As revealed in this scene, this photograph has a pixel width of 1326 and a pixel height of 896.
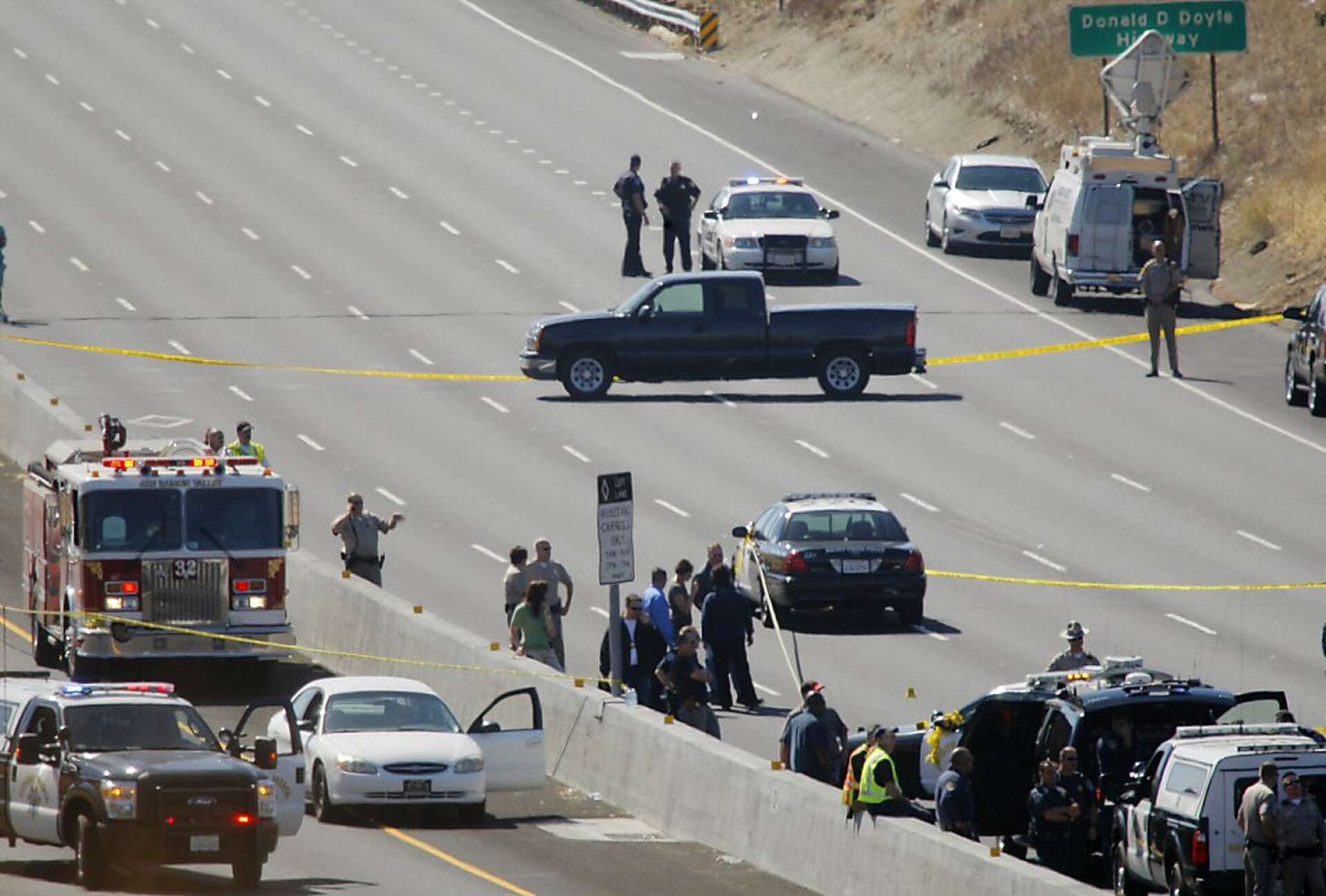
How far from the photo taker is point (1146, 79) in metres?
49.1

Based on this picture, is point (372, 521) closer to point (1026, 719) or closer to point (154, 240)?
point (1026, 719)

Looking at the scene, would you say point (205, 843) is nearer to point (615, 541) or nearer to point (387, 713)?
point (387, 713)

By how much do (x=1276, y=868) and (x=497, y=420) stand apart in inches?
925

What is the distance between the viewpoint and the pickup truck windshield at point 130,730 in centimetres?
1908

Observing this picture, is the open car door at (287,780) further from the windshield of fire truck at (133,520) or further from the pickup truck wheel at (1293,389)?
the pickup truck wheel at (1293,389)

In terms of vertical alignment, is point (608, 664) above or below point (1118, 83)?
below

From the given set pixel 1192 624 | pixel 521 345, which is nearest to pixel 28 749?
pixel 1192 624

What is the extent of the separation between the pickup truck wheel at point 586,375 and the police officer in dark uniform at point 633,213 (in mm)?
6782

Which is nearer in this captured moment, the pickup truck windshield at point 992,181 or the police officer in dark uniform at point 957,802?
the police officer in dark uniform at point 957,802

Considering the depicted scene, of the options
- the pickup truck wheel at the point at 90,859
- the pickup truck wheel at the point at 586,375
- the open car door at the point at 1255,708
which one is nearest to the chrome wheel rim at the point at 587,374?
the pickup truck wheel at the point at 586,375

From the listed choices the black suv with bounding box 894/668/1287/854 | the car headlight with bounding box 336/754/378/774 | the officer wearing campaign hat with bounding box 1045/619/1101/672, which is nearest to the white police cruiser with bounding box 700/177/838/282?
the officer wearing campaign hat with bounding box 1045/619/1101/672

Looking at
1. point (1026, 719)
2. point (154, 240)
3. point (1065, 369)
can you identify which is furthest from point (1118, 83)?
point (1026, 719)

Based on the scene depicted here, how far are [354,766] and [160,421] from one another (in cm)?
1728

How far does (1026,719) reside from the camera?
67.8 ft
